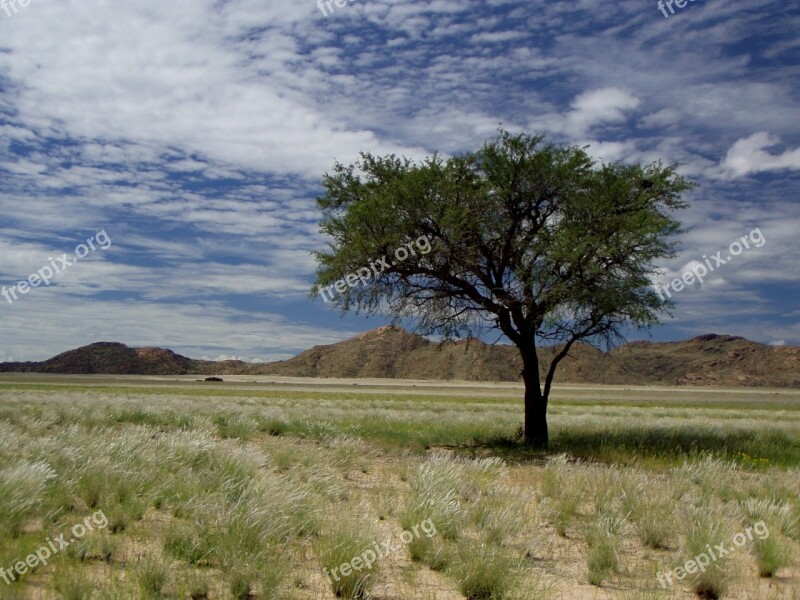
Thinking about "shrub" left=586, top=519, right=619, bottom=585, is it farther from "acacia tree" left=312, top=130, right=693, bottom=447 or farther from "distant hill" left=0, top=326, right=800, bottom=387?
"distant hill" left=0, top=326, right=800, bottom=387

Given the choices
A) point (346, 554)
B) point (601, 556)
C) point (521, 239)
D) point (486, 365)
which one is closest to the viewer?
point (346, 554)

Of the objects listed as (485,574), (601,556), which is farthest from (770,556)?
(485,574)

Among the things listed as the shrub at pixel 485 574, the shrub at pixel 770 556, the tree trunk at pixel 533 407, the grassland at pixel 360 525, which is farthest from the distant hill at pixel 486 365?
the shrub at pixel 485 574

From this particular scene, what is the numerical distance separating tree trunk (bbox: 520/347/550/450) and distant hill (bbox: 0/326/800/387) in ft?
454

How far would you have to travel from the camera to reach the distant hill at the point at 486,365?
16725 centimetres

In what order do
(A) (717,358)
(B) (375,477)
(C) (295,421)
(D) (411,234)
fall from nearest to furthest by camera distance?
(B) (375,477) → (D) (411,234) → (C) (295,421) → (A) (717,358)

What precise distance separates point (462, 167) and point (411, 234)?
2885 mm

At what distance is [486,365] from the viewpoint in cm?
16838

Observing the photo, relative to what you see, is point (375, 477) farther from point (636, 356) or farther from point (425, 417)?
point (636, 356)

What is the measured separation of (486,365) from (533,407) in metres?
150

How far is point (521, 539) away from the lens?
7.46 meters

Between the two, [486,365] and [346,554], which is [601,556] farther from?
[486,365]

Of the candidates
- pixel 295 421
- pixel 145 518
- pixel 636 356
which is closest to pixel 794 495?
pixel 145 518

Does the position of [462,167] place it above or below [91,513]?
above
